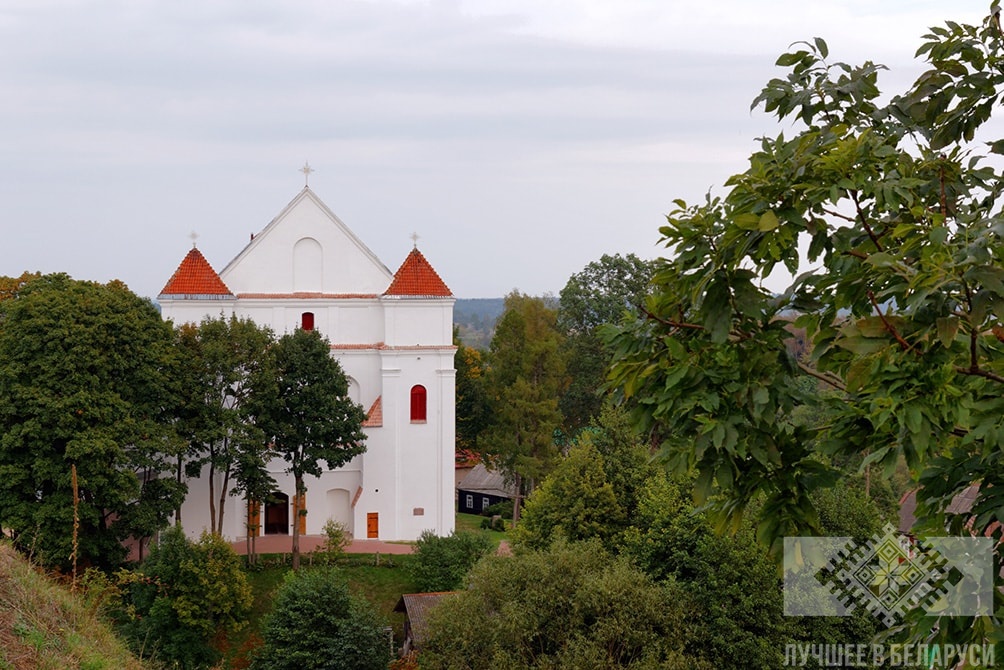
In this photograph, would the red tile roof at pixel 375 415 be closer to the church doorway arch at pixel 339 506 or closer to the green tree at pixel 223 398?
the church doorway arch at pixel 339 506

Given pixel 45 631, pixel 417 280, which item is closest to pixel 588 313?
pixel 417 280

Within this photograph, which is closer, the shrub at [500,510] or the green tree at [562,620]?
the green tree at [562,620]

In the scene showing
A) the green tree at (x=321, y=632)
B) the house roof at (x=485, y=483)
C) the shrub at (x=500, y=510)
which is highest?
the house roof at (x=485, y=483)

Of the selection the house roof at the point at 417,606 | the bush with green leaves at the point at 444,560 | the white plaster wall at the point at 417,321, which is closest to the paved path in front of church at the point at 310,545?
the bush with green leaves at the point at 444,560

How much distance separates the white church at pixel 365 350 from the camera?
34000mm

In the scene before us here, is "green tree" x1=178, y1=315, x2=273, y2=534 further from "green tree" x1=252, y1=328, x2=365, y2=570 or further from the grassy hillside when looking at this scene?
the grassy hillside

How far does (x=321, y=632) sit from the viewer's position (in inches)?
920

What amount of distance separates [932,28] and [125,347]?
24.7m

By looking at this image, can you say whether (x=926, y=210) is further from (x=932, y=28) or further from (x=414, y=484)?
(x=414, y=484)

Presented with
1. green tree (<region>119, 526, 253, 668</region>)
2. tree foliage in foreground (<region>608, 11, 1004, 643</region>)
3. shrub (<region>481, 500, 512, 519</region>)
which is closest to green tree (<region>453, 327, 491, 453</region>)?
shrub (<region>481, 500, 512, 519</region>)

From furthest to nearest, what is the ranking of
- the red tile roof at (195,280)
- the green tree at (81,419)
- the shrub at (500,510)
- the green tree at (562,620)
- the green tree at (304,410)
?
the shrub at (500,510)
the red tile roof at (195,280)
the green tree at (304,410)
the green tree at (81,419)
the green tree at (562,620)

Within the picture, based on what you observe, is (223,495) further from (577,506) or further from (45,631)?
(45,631)

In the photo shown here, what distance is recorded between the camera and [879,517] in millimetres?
23250

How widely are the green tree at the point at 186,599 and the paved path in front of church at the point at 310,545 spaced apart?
620 cm
